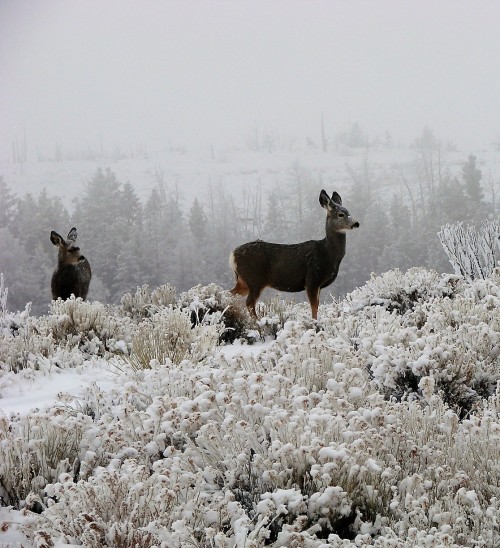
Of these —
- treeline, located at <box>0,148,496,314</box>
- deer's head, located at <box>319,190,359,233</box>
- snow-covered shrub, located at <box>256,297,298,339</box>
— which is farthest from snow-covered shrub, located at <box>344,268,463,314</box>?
treeline, located at <box>0,148,496,314</box>

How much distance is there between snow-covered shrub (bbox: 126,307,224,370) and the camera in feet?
17.7

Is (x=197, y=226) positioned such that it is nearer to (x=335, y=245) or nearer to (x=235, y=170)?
(x=235, y=170)

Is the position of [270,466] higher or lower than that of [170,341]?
higher

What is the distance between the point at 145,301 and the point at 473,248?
5.84 meters

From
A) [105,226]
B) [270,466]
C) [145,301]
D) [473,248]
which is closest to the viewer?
[270,466]

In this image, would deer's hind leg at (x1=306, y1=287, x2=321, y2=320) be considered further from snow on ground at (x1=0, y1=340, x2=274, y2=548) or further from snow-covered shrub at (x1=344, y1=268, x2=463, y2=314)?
snow on ground at (x1=0, y1=340, x2=274, y2=548)

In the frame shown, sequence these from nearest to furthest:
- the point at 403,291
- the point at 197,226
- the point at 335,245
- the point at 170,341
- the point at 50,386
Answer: the point at 50,386 → the point at 170,341 → the point at 335,245 → the point at 403,291 → the point at 197,226

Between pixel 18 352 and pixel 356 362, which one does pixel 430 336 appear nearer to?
pixel 356 362

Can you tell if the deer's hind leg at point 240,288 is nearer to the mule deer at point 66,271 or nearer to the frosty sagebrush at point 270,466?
the mule deer at point 66,271

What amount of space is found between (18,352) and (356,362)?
362 centimetres

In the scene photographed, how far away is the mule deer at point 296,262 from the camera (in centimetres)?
789

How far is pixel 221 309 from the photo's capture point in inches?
338

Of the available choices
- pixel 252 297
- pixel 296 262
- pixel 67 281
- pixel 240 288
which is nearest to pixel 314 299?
pixel 296 262

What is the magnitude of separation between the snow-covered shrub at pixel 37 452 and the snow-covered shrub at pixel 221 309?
371 centimetres
